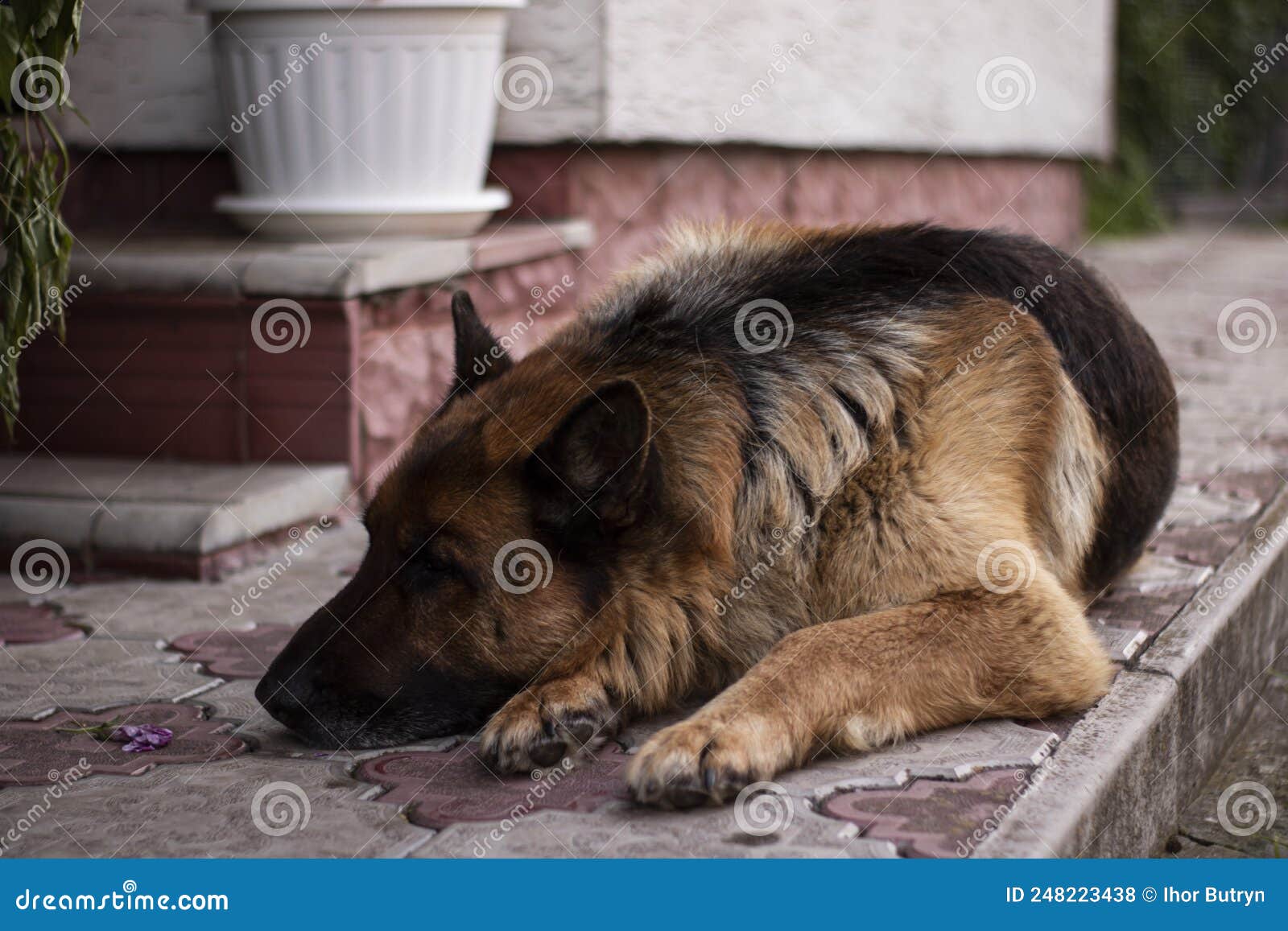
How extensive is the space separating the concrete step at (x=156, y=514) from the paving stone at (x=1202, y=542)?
288 cm

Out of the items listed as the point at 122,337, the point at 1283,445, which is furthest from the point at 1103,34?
the point at 122,337

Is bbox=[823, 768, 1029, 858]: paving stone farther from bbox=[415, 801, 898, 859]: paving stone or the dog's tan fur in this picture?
the dog's tan fur

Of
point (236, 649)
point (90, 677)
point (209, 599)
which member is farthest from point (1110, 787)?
point (209, 599)

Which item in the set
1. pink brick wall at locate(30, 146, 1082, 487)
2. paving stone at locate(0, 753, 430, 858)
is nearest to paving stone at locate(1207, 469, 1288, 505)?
pink brick wall at locate(30, 146, 1082, 487)

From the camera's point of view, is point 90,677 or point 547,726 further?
point 90,677

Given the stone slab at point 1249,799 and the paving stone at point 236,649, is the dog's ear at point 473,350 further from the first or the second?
the stone slab at point 1249,799

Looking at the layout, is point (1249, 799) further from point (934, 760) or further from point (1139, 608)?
point (934, 760)

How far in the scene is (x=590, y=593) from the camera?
2.94m

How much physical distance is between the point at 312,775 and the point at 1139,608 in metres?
2.29

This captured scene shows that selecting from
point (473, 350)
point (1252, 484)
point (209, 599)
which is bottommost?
point (209, 599)

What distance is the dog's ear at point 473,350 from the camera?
3293 mm

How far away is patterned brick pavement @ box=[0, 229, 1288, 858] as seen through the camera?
8.23ft

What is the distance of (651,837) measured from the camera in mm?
2494

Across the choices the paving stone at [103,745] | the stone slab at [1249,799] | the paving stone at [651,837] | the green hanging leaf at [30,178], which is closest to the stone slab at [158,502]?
the green hanging leaf at [30,178]
